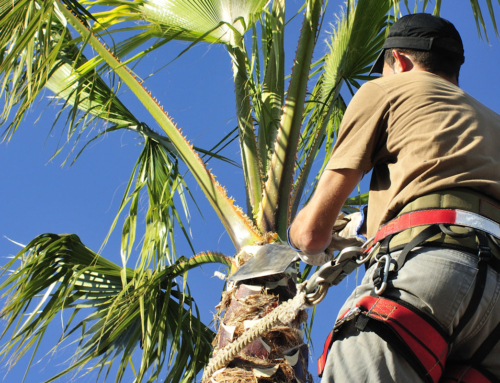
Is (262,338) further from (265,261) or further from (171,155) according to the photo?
(171,155)

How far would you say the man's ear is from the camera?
6.09 feet

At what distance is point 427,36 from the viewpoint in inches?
71.3

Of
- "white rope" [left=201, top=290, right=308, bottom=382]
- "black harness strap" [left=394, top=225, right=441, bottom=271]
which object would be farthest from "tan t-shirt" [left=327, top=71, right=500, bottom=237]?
"white rope" [left=201, top=290, right=308, bottom=382]

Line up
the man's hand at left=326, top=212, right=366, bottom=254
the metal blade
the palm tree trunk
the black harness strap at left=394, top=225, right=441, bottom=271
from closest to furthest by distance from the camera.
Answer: the black harness strap at left=394, top=225, right=441, bottom=271, the man's hand at left=326, top=212, right=366, bottom=254, the palm tree trunk, the metal blade

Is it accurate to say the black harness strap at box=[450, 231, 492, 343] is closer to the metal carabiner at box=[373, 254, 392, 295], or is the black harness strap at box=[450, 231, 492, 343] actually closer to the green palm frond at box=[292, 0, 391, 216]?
the metal carabiner at box=[373, 254, 392, 295]

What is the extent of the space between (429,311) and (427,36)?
3.15 feet

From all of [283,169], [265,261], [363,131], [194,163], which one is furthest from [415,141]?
[194,163]

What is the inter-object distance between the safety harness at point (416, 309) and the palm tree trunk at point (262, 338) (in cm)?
125

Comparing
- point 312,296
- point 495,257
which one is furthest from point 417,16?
point 312,296

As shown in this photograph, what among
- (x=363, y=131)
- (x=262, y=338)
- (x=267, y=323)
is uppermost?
(x=363, y=131)

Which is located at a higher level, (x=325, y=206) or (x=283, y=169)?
(x=283, y=169)

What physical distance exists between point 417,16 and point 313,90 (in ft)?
11.4

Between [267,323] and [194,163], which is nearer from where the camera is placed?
[267,323]

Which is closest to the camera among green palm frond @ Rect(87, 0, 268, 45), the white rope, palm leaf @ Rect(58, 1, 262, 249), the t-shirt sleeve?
the t-shirt sleeve
